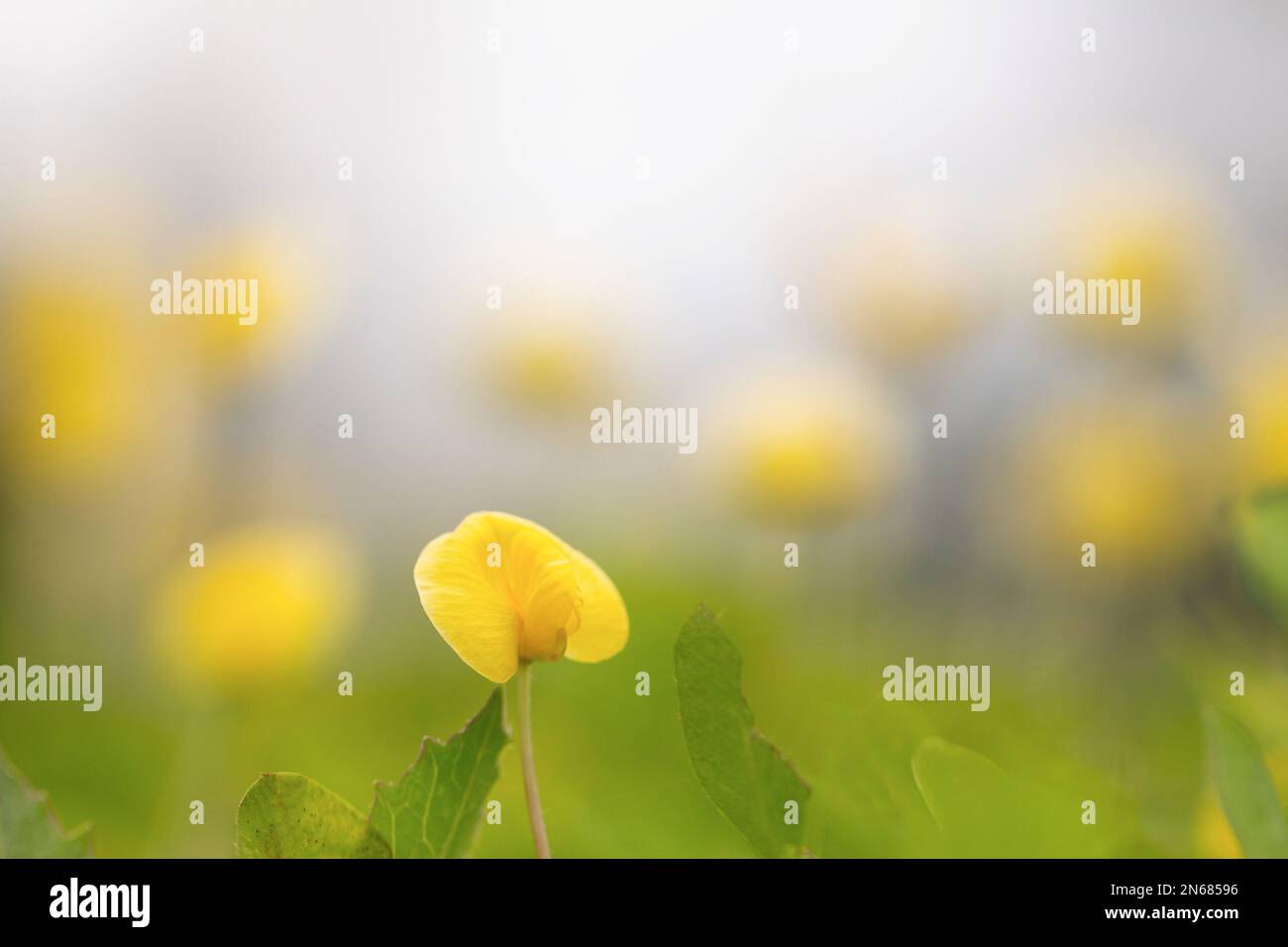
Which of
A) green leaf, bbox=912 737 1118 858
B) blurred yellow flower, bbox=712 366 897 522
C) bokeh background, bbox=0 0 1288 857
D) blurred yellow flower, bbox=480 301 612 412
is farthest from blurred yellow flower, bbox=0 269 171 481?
green leaf, bbox=912 737 1118 858

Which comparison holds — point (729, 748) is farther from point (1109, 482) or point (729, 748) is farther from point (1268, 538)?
point (1109, 482)

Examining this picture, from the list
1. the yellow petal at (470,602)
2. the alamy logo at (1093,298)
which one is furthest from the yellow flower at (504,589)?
the alamy logo at (1093,298)

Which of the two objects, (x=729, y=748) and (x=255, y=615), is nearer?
(x=729, y=748)

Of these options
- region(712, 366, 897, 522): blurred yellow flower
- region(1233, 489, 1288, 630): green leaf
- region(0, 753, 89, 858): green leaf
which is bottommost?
region(0, 753, 89, 858): green leaf

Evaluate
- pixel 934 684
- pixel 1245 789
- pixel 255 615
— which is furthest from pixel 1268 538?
pixel 255 615

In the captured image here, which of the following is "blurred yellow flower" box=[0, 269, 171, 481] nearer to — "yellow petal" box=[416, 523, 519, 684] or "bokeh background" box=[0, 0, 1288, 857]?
"bokeh background" box=[0, 0, 1288, 857]
